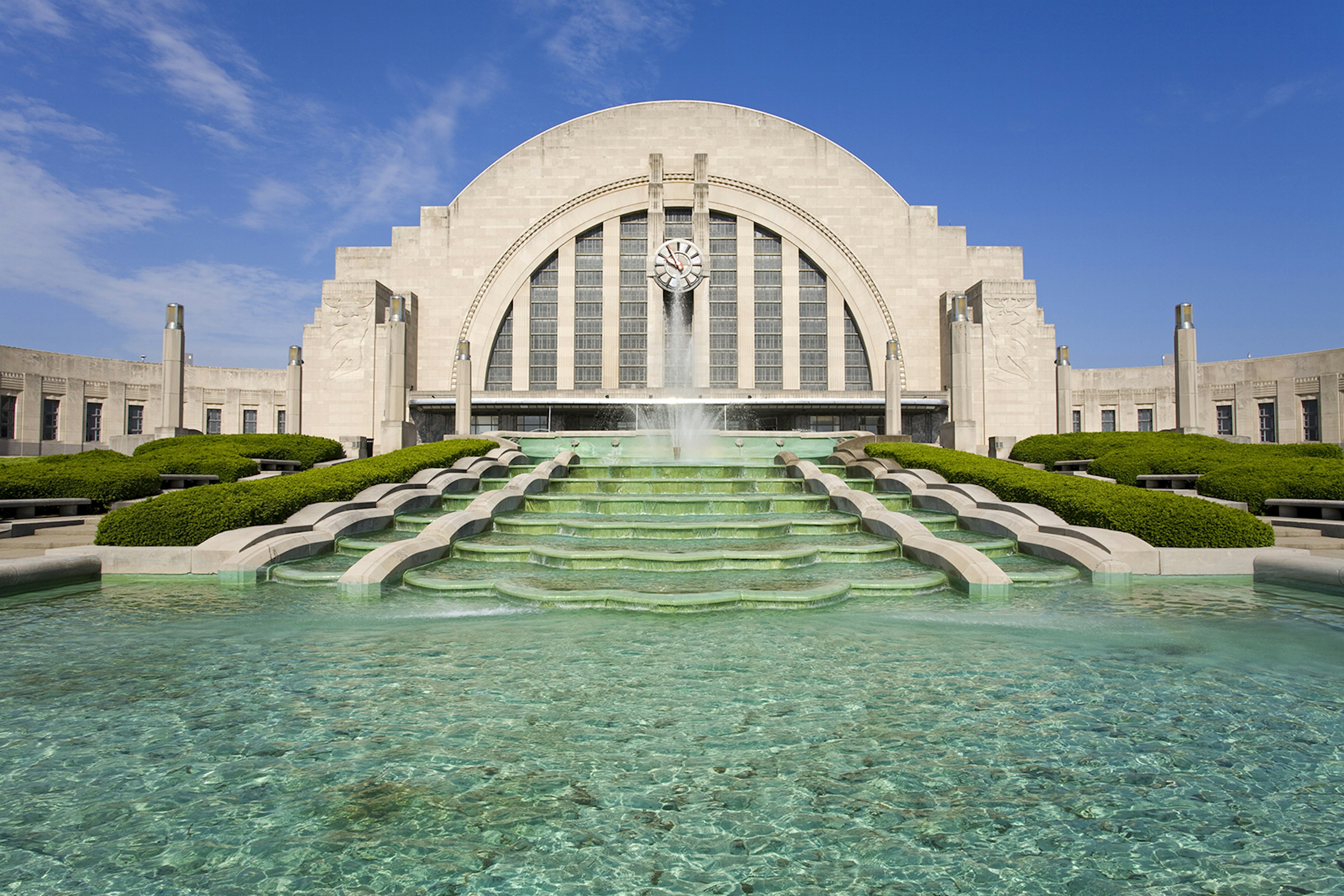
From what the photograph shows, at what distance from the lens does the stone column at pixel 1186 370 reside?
80.3ft

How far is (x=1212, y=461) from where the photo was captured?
15805 millimetres

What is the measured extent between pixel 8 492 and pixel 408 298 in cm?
2496

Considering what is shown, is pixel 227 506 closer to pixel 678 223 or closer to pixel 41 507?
pixel 41 507

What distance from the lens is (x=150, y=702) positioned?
4707 millimetres

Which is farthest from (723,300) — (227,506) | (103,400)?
(103,400)

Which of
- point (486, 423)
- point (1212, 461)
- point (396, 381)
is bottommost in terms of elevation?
point (1212, 461)

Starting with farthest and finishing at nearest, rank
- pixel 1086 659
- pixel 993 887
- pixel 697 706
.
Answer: pixel 1086 659 < pixel 697 706 < pixel 993 887

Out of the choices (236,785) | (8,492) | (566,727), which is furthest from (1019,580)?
(8,492)

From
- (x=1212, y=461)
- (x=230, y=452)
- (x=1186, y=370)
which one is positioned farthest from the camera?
(x=1186, y=370)

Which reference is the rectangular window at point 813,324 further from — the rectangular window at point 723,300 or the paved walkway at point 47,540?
the paved walkway at point 47,540

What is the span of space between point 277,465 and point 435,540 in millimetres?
14251

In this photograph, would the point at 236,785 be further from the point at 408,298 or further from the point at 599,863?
the point at 408,298

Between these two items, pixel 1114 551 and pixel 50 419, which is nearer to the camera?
pixel 1114 551

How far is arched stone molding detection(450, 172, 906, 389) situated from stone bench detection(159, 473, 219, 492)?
2078cm
